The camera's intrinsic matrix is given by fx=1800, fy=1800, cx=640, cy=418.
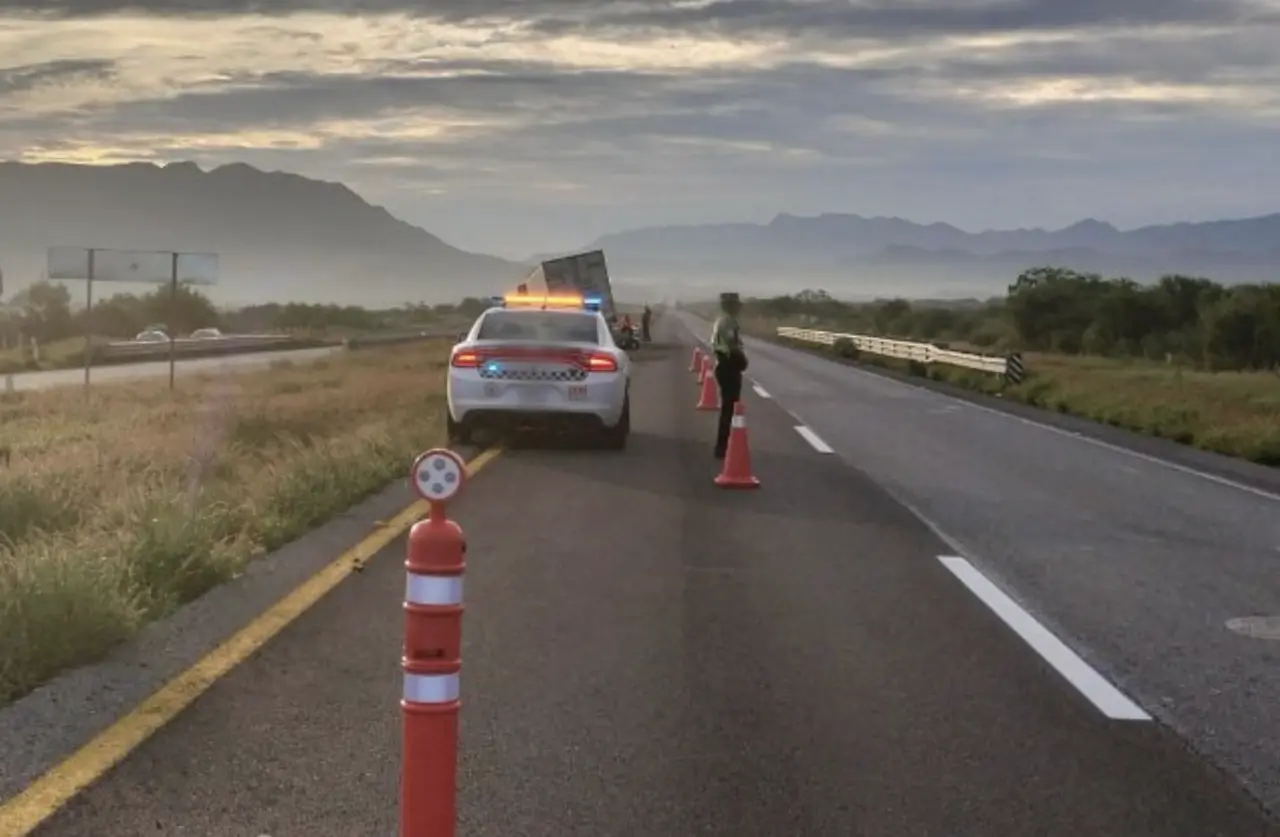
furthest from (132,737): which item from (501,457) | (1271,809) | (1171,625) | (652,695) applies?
(501,457)

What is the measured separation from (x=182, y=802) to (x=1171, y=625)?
5.49 metres

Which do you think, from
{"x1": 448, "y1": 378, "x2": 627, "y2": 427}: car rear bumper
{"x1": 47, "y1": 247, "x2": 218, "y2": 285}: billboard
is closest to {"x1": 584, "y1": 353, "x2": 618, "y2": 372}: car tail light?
{"x1": 448, "y1": 378, "x2": 627, "y2": 427}: car rear bumper

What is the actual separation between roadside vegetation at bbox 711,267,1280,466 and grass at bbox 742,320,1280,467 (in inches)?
1.3

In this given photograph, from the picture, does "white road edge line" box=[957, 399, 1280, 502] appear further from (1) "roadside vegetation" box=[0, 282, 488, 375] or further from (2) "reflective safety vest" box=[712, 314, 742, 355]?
(1) "roadside vegetation" box=[0, 282, 488, 375]

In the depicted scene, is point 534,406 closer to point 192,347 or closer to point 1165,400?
point 1165,400

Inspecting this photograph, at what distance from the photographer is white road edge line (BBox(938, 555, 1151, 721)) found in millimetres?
7281

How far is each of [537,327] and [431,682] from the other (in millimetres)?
15084

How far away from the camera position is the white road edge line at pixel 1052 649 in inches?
287

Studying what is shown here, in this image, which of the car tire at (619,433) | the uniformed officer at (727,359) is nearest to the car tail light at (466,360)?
the car tire at (619,433)

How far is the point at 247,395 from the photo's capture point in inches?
1366

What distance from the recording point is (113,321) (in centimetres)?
10812

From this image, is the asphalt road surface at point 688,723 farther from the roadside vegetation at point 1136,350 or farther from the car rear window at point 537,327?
the roadside vegetation at point 1136,350

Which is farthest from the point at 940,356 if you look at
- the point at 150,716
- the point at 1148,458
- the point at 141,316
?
the point at 141,316

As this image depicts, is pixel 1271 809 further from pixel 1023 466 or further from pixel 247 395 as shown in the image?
pixel 247 395
